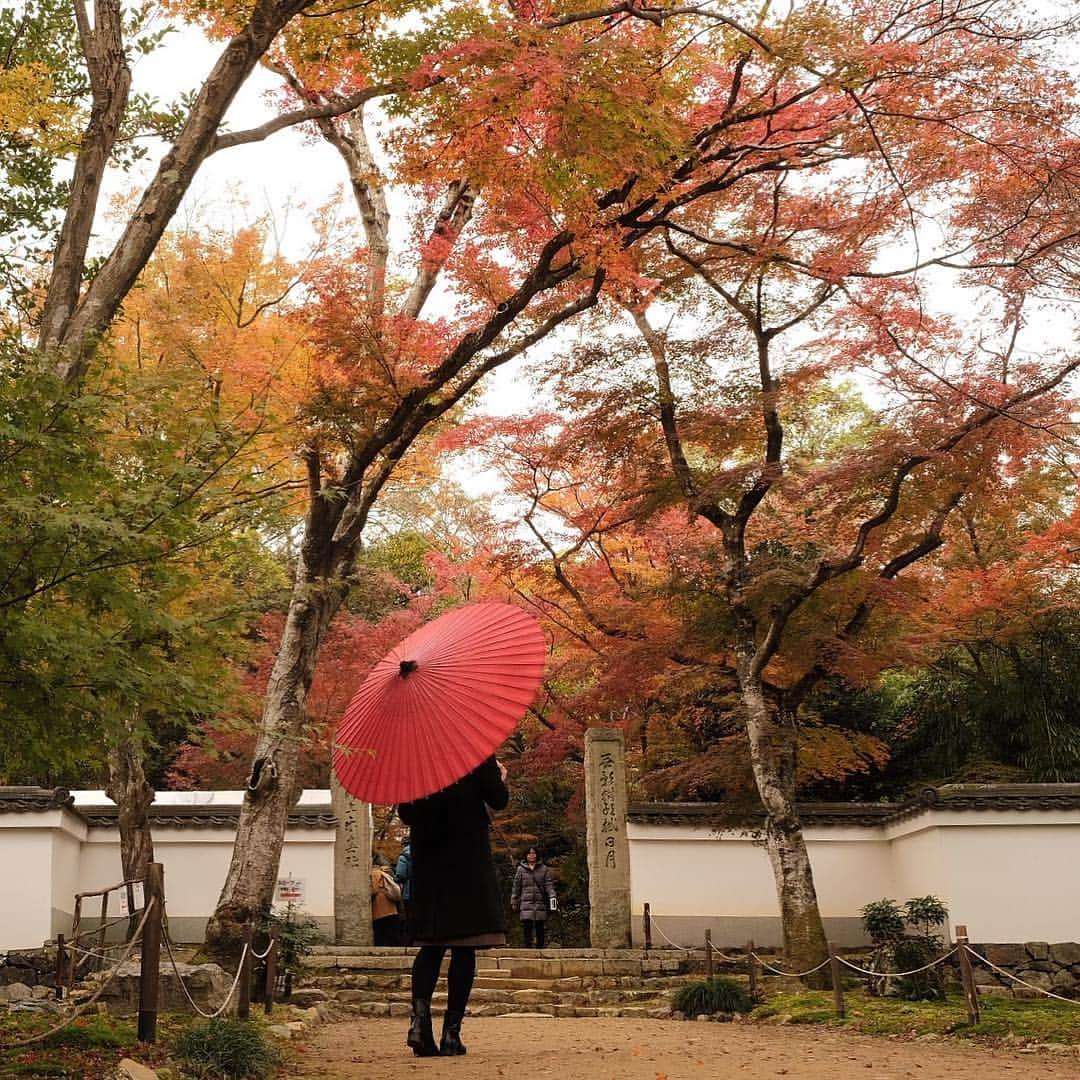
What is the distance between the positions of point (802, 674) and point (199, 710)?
9.19 meters

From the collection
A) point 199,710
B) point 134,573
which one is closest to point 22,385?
point 134,573

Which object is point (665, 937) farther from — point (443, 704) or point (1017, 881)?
point (443, 704)

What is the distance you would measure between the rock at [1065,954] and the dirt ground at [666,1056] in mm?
4846

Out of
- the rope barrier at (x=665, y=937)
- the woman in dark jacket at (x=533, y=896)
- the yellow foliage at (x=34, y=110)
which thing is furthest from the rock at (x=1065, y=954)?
the yellow foliage at (x=34, y=110)

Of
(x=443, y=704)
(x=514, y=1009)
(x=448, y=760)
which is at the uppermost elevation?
(x=443, y=704)

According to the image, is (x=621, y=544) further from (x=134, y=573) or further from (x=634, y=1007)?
(x=134, y=573)

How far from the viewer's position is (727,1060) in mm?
6555

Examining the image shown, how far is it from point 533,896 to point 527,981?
3220 mm

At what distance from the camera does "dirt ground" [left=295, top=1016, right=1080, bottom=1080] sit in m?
5.62

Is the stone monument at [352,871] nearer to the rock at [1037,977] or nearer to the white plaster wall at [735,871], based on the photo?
the white plaster wall at [735,871]

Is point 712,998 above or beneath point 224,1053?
beneath

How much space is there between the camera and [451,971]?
5879 mm

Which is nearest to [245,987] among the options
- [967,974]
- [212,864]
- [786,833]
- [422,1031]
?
[422,1031]

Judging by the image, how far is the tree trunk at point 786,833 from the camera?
37.6ft
